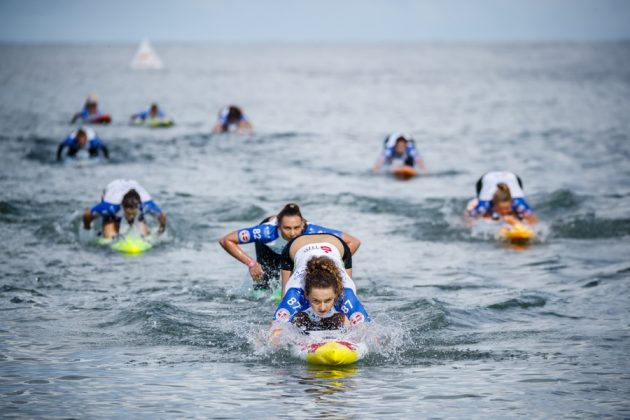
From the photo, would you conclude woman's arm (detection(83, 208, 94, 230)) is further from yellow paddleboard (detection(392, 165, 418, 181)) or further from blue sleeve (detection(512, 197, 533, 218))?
yellow paddleboard (detection(392, 165, 418, 181))

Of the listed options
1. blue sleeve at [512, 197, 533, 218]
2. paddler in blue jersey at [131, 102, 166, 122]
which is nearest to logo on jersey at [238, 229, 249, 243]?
blue sleeve at [512, 197, 533, 218]

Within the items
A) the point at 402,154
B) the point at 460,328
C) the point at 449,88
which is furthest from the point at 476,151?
the point at 449,88

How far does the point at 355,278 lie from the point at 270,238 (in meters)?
2.87

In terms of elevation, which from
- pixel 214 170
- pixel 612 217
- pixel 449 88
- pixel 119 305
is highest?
pixel 449 88

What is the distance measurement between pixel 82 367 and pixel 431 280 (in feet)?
19.3

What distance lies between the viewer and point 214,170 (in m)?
24.9

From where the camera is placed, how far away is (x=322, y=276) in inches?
344

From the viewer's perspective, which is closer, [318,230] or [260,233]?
[318,230]

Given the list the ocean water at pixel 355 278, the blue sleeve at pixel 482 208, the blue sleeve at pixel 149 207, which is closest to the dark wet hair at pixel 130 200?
the blue sleeve at pixel 149 207

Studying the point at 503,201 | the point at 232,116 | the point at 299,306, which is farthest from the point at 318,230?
the point at 232,116

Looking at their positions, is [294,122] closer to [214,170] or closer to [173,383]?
[214,170]

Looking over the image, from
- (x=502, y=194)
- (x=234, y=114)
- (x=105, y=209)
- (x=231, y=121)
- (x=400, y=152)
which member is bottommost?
(x=105, y=209)

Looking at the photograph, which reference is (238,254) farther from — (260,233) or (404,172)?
(404,172)

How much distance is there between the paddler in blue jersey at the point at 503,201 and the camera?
16.0m
